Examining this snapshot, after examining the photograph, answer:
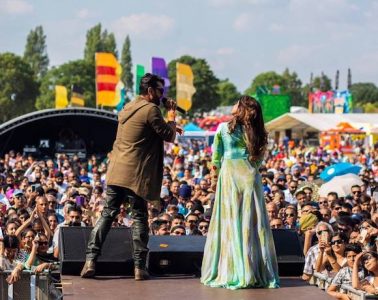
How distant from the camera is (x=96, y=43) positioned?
132 meters

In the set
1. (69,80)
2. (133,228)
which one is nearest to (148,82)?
(133,228)

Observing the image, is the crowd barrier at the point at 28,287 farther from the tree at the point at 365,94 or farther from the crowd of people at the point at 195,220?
the tree at the point at 365,94

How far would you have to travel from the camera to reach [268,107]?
56156 millimetres

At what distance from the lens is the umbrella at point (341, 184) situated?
17453mm

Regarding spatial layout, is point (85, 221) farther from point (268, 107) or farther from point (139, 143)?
point (268, 107)

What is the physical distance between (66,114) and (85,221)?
20.0 meters

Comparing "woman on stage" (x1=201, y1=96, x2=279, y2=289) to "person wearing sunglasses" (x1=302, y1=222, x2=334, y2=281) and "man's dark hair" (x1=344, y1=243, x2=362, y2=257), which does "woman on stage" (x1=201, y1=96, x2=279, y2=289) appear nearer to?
"person wearing sunglasses" (x1=302, y1=222, x2=334, y2=281)

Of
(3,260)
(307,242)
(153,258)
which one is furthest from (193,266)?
(307,242)

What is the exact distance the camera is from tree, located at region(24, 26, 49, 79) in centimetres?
14050

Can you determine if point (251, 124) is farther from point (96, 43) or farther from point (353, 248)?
point (96, 43)

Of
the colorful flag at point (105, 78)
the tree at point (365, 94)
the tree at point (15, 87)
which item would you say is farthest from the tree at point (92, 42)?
the colorful flag at point (105, 78)

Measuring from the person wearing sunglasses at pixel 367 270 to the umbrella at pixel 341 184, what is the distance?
27.1 feet

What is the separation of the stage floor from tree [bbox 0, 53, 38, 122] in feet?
316

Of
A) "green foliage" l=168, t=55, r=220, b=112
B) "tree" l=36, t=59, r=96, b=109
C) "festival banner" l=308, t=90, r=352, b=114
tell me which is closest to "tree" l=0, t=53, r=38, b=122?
"tree" l=36, t=59, r=96, b=109
